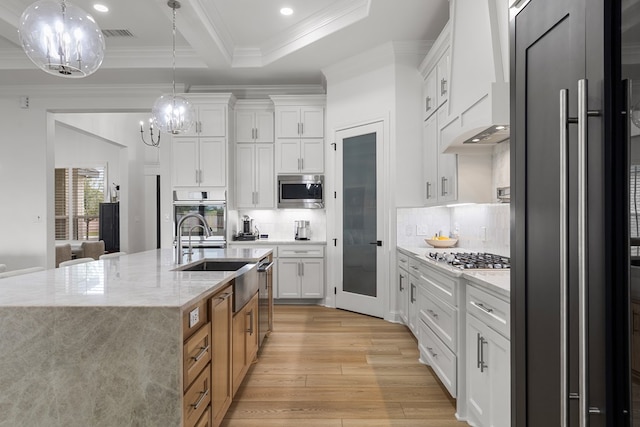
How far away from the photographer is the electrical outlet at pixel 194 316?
5.49 feet

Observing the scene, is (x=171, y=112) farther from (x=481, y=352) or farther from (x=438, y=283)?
(x=481, y=352)

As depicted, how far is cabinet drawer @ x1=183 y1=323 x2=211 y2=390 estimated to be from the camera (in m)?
1.61

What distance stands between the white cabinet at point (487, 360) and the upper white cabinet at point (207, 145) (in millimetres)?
4063

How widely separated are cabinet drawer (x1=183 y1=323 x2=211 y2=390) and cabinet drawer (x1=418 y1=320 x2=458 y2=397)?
5.04 ft

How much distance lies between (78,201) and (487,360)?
32.4 feet

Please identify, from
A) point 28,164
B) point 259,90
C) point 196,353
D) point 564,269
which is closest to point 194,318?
point 196,353

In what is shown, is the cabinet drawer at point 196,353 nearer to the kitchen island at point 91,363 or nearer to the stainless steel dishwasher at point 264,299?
the kitchen island at point 91,363

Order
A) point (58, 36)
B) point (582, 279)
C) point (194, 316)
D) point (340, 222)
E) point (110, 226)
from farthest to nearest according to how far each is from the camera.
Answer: point (110, 226)
point (340, 222)
point (58, 36)
point (194, 316)
point (582, 279)

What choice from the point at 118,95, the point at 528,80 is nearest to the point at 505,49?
the point at 528,80

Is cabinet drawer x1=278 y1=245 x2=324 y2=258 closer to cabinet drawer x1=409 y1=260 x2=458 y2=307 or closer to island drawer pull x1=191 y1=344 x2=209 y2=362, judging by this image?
cabinet drawer x1=409 y1=260 x2=458 y2=307

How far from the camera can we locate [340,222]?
16.5ft

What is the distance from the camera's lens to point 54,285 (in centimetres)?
191

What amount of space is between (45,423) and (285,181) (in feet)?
13.9

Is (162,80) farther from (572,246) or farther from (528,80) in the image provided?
(572,246)
